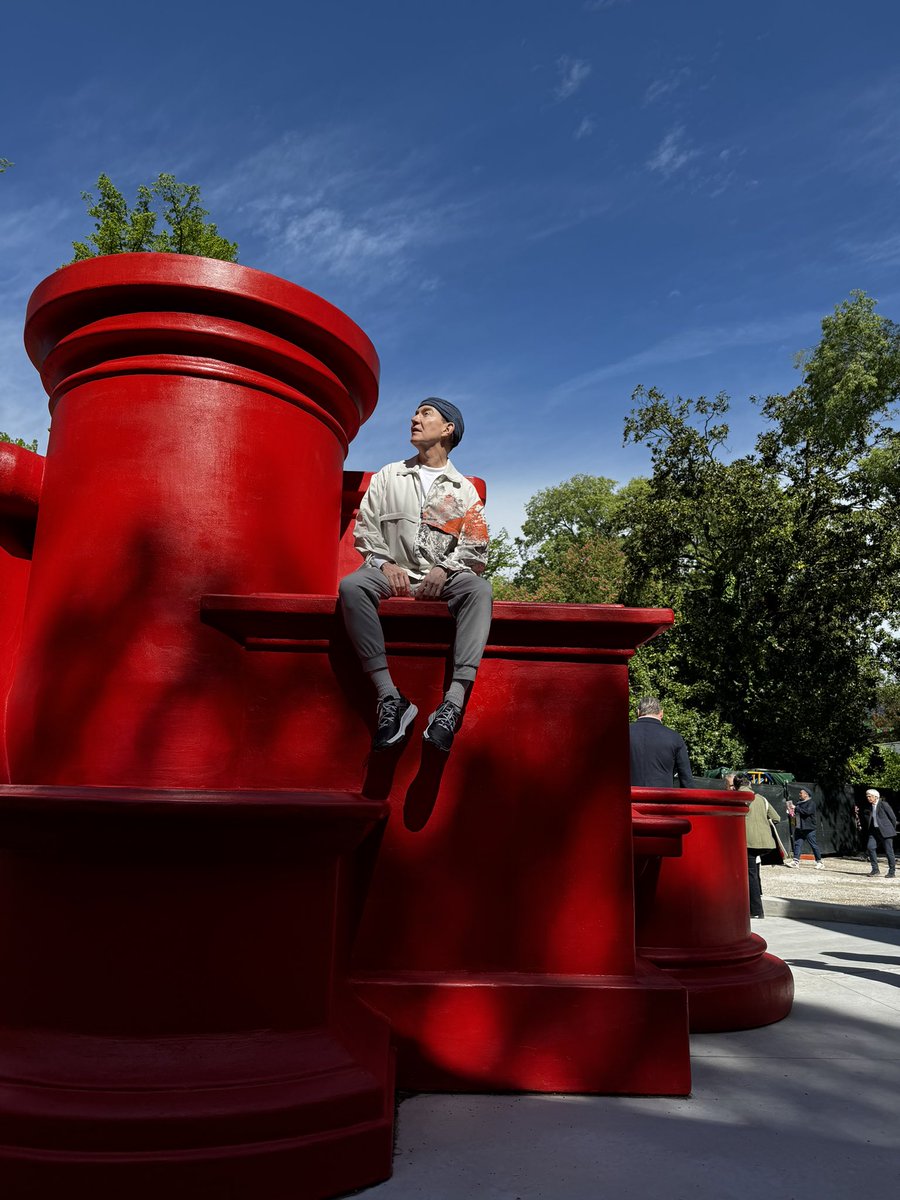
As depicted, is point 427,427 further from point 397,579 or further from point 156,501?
point 156,501

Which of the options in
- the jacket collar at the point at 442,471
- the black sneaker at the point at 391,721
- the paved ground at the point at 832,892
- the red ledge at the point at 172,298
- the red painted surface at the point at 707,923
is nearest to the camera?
the black sneaker at the point at 391,721

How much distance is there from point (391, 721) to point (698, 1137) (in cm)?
162

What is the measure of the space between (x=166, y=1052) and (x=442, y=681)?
4.93 feet

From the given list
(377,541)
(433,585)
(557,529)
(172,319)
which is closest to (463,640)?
(433,585)

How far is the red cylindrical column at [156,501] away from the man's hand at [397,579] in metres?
0.40

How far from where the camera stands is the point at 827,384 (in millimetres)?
25781

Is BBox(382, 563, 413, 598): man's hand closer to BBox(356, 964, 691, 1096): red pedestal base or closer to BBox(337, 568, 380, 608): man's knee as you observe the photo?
BBox(337, 568, 380, 608): man's knee

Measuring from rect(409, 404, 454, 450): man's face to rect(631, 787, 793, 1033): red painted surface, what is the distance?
200cm

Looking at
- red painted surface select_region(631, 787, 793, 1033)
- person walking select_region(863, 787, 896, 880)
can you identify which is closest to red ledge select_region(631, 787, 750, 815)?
red painted surface select_region(631, 787, 793, 1033)

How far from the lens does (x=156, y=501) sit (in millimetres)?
3109

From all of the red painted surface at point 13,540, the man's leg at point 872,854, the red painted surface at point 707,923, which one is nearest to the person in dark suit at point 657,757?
the red painted surface at point 707,923

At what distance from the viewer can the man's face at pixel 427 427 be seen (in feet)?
11.9

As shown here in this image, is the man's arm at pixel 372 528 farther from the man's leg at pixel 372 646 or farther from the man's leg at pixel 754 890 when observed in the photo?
the man's leg at pixel 754 890

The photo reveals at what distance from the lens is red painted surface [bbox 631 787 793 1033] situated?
12.8 ft
